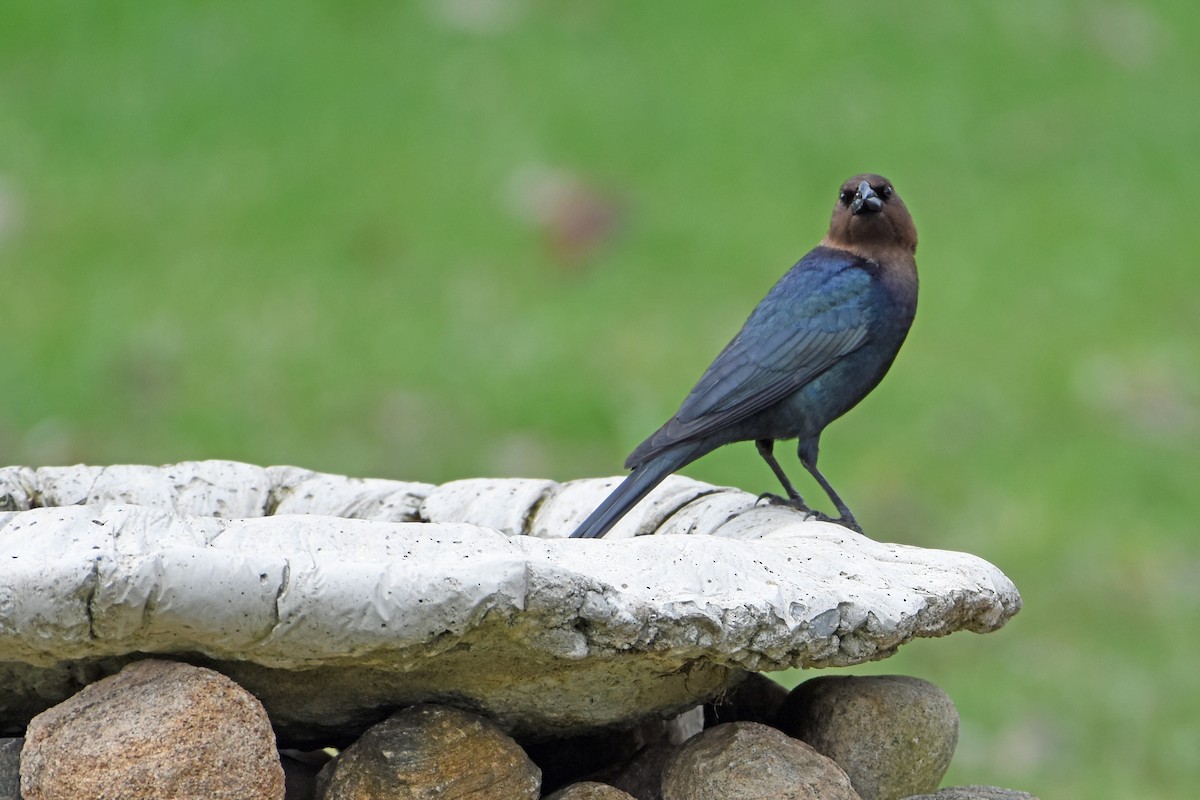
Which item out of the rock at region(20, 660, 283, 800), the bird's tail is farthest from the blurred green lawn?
the rock at region(20, 660, 283, 800)

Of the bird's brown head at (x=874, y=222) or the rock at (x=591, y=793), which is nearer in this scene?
the rock at (x=591, y=793)

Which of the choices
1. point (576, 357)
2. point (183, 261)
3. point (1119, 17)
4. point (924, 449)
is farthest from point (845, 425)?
point (1119, 17)

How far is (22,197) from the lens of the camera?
9.14 metres

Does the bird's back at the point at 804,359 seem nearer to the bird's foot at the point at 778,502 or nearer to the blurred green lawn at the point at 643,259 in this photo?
the bird's foot at the point at 778,502

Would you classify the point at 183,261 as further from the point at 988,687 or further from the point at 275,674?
the point at 275,674

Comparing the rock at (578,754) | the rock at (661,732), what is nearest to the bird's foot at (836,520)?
the rock at (661,732)

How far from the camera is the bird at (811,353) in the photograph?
14.1 ft

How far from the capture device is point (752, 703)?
3738 mm

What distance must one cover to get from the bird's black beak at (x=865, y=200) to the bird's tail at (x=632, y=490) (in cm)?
89

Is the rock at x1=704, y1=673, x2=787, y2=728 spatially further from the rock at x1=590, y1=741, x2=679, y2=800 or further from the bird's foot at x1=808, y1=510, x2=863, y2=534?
the bird's foot at x1=808, y1=510, x2=863, y2=534

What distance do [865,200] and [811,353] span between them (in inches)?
19.0

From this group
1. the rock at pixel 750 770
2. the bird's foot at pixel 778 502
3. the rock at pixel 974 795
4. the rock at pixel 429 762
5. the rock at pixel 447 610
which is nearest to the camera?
the rock at pixel 447 610

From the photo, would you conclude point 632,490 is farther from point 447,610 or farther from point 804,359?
point 447,610

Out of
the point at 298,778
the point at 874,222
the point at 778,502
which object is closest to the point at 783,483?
the point at 778,502
